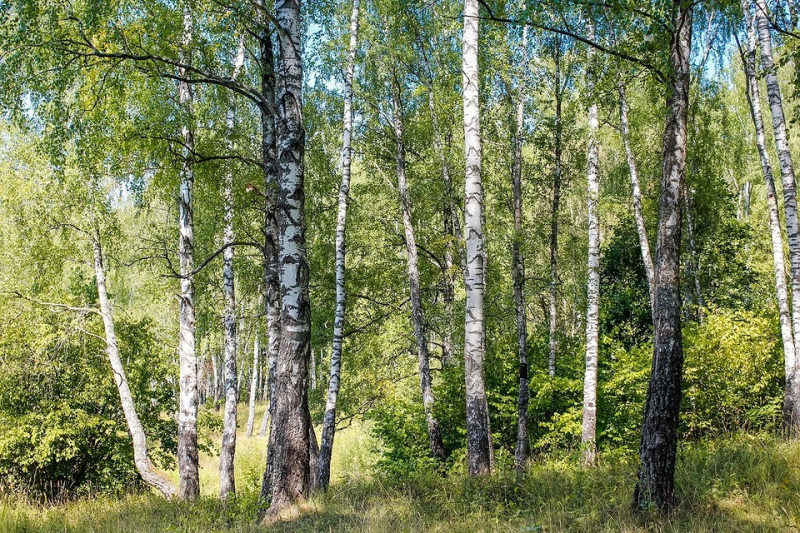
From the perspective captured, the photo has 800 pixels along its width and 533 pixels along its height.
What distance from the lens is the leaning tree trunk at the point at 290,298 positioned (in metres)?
5.73

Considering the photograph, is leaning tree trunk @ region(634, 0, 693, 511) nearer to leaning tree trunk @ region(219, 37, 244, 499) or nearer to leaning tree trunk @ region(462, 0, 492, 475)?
leaning tree trunk @ region(462, 0, 492, 475)

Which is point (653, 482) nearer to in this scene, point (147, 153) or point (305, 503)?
point (305, 503)

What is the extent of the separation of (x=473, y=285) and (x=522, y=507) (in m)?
2.50

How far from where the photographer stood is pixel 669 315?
4520mm

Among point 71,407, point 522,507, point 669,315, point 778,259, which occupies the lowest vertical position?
point 522,507

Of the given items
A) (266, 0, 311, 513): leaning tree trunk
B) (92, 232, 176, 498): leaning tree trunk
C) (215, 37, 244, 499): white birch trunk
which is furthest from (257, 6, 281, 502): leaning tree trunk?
(92, 232, 176, 498): leaning tree trunk

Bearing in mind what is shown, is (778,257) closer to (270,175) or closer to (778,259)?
(778,259)

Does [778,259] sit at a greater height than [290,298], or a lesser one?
A: greater

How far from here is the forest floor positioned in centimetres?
435

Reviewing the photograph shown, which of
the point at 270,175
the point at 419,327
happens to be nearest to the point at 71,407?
the point at 419,327

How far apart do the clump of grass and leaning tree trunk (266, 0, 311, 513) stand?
449 mm

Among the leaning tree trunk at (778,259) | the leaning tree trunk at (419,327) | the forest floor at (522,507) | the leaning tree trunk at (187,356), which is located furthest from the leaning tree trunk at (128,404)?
the leaning tree trunk at (778,259)

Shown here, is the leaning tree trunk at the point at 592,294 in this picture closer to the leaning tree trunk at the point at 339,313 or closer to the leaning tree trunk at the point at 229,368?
the leaning tree trunk at the point at 339,313

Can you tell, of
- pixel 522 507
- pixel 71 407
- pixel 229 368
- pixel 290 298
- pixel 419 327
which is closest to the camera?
pixel 522 507
